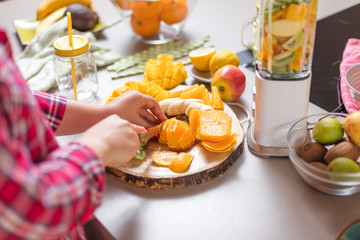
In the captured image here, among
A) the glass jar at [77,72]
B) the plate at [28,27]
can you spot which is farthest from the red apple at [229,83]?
the plate at [28,27]

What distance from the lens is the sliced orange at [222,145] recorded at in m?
0.94

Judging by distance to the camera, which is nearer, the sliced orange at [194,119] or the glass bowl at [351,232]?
the glass bowl at [351,232]

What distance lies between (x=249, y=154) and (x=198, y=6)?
939 millimetres

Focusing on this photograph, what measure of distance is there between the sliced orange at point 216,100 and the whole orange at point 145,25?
0.47m

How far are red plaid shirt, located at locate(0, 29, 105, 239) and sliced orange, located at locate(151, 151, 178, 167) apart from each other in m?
0.27

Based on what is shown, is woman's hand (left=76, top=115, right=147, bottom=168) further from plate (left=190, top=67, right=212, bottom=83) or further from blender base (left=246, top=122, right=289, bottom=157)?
plate (left=190, top=67, right=212, bottom=83)

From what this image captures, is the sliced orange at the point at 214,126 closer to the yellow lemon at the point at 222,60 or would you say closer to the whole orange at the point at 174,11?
the yellow lemon at the point at 222,60

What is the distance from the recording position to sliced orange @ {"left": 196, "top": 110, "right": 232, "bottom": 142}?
94cm

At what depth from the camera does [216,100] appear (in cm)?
110

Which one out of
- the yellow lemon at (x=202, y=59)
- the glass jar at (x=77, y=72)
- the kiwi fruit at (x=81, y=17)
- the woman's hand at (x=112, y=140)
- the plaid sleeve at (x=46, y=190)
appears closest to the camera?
the plaid sleeve at (x=46, y=190)

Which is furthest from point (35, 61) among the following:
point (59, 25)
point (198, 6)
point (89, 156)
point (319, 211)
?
point (319, 211)

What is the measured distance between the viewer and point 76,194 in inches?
24.2

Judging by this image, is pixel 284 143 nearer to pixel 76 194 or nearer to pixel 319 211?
pixel 319 211

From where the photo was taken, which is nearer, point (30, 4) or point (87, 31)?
point (87, 31)
